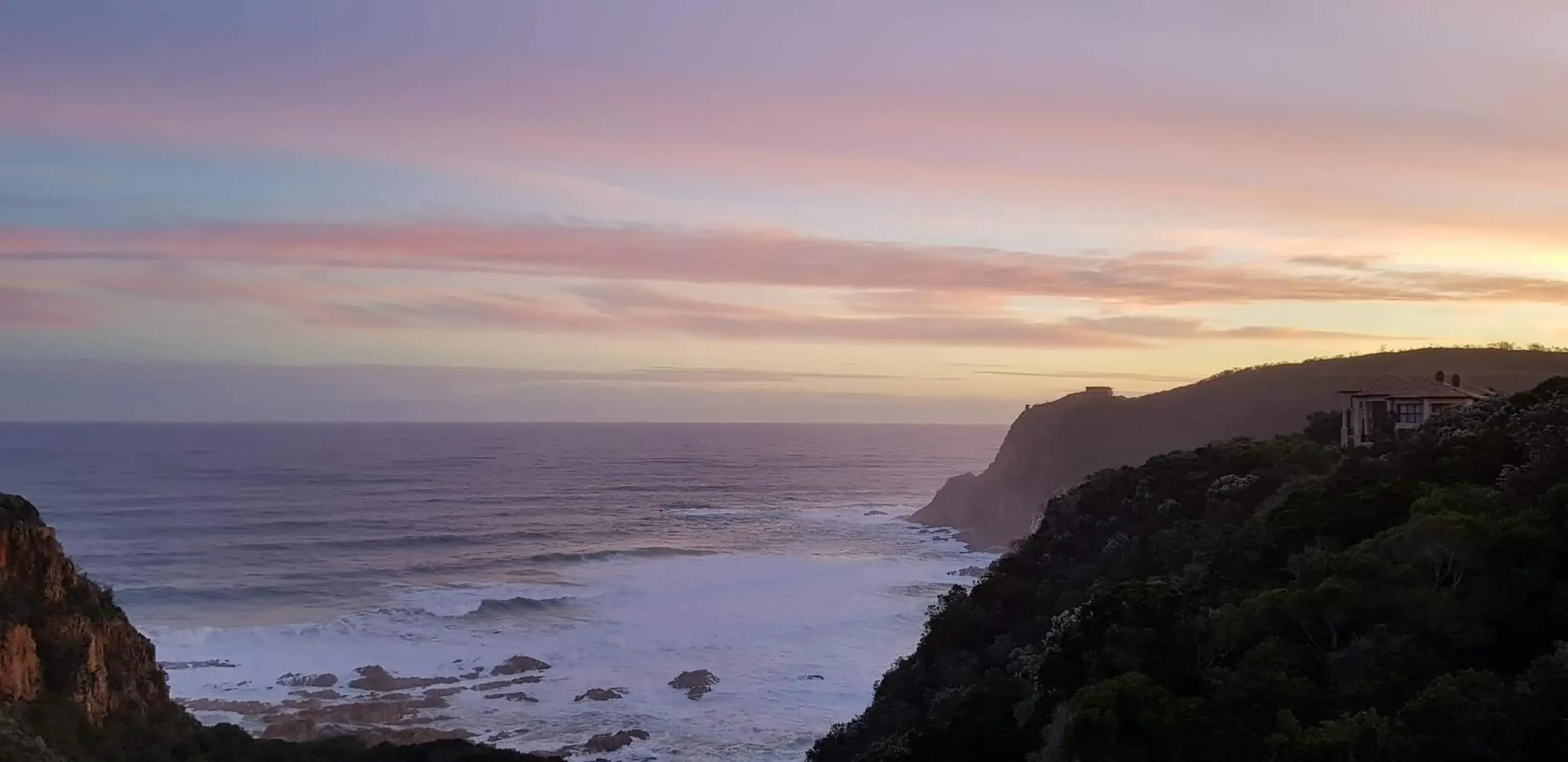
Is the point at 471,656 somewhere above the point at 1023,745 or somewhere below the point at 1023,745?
below

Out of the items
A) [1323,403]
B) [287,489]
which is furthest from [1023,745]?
[287,489]

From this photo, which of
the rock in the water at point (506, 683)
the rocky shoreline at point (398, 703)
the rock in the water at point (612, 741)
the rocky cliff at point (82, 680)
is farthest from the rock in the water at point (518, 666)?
the rocky cliff at point (82, 680)

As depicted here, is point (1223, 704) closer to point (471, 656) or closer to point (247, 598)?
point (471, 656)

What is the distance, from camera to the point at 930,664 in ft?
71.5

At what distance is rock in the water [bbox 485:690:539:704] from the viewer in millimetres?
30311

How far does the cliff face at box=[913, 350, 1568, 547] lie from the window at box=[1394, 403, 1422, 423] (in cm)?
3804

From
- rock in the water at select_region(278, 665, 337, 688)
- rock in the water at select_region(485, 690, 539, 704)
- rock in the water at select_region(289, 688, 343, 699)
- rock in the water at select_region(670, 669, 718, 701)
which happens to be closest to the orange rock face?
rock in the water at select_region(289, 688, 343, 699)

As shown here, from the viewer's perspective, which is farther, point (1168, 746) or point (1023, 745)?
point (1023, 745)

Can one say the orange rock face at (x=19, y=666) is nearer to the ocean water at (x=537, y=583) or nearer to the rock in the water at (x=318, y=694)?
the ocean water at (x=537, y=583)

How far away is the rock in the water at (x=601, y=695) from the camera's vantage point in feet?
99.3

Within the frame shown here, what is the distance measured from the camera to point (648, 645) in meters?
37.3

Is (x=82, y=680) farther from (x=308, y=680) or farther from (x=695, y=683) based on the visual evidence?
(x=695, y=683)

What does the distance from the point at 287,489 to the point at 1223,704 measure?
86.6m

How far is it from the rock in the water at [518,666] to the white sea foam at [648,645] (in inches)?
21.6
